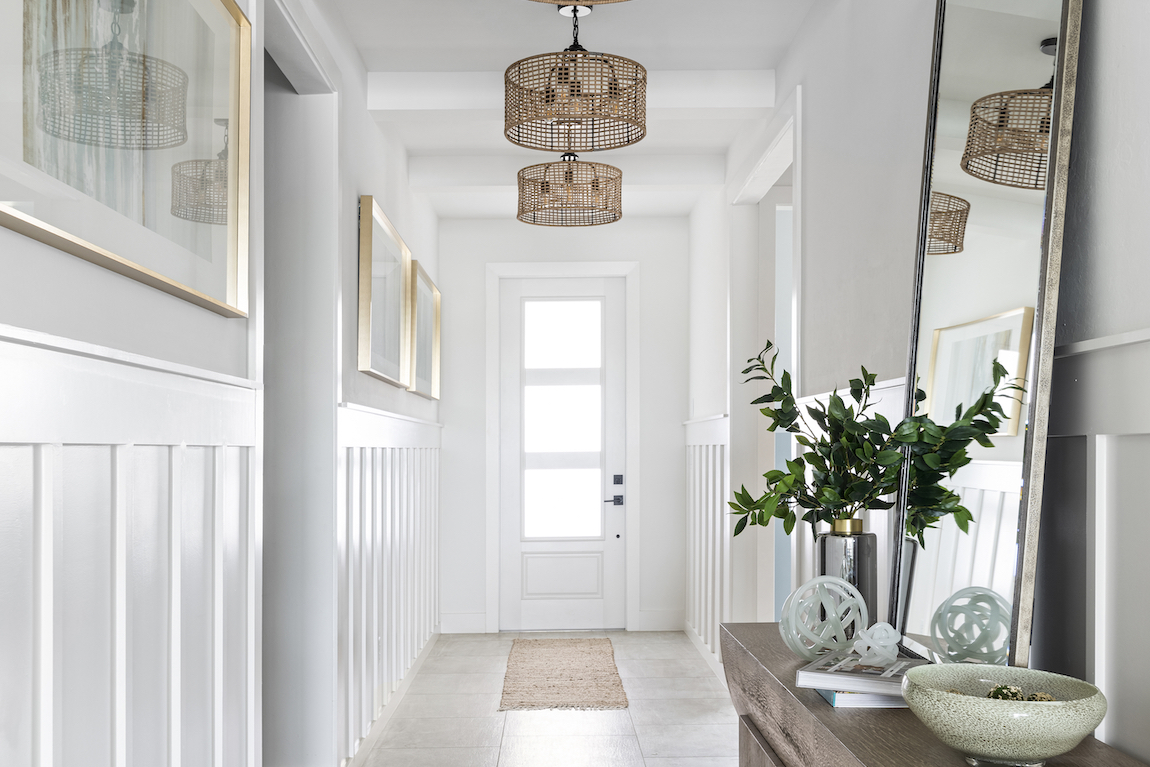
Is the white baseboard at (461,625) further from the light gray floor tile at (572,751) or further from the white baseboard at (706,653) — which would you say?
the light gray floor tile at (572,751)

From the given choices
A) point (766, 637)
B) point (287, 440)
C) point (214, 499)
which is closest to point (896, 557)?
point (766, 637)

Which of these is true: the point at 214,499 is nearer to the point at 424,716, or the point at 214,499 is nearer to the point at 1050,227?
the point at 1050,227

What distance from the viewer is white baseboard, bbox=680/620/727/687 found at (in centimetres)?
422

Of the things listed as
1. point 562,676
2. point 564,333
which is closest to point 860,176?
point 562,676

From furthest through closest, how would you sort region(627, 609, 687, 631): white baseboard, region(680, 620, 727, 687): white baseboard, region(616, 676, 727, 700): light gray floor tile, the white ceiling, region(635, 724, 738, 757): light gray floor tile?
region(627, 609, 687, 631): white baseboard, region(680, 620, 727, 687): white baseboard, region(616, 676, 727, 700): light gray floor tile, region(635, 724, 738, 757): light gray floor tile, the white ceiling

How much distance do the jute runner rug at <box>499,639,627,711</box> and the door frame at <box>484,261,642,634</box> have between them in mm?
428

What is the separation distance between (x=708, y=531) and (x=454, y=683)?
1461 mm

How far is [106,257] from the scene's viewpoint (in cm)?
125

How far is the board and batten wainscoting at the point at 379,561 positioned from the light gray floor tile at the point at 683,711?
1.05 meters

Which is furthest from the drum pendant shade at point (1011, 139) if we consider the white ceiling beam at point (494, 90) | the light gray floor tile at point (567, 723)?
the light gray floor tile at point (567, 723)

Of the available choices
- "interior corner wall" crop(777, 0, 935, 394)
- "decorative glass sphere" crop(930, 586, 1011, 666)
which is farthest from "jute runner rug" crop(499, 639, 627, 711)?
"decorative glass sphere" crop(930, 586, 1011, 666)

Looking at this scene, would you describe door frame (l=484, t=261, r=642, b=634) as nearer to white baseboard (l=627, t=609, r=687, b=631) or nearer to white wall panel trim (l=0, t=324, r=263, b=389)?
white baseboard (l=627, t=609, r=687, b=631)

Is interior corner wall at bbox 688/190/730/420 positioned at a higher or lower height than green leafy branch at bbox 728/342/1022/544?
higher

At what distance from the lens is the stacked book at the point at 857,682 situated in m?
1.39
